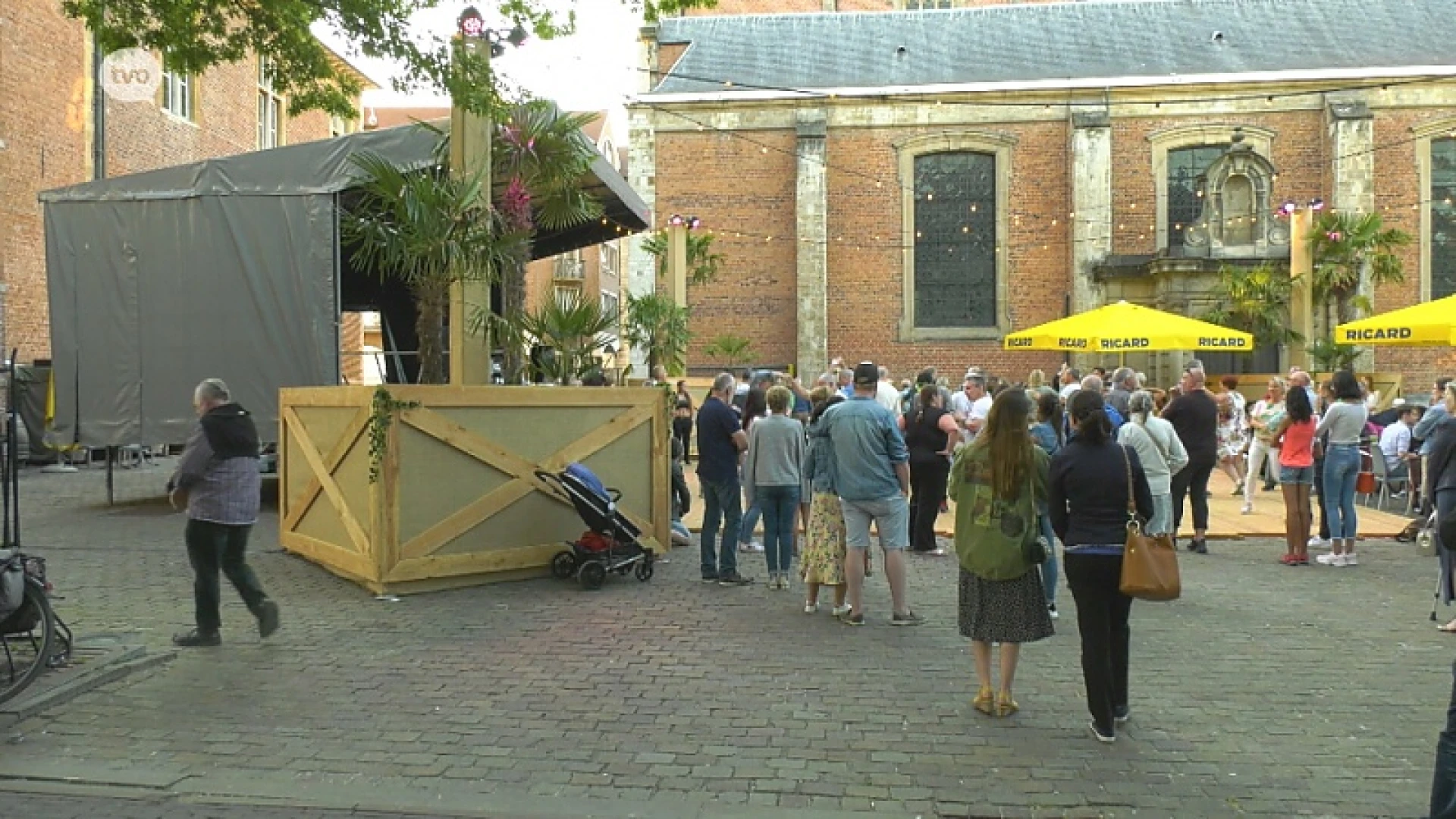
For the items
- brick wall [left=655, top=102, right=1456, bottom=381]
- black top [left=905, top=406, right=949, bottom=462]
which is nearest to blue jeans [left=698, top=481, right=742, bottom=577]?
black top [left=905, top=406, right=949, bottom=462]

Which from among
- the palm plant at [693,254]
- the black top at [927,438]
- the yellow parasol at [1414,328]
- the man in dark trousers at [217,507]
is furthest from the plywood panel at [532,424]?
the palm plant at [693,254]

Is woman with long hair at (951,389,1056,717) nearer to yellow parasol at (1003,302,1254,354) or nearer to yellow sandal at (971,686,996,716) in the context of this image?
yellow sandal at (971,686,996,716)

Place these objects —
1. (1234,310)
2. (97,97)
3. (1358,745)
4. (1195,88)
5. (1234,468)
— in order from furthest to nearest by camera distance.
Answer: (1195,88)
(1234,310)
(97,97)
(1234,468)
(1358,745)

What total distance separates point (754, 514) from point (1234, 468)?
8.42 m

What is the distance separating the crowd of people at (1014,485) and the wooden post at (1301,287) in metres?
6.59

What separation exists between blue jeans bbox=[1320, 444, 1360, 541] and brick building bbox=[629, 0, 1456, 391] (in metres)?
18.2

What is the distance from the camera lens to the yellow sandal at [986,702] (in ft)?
18.4

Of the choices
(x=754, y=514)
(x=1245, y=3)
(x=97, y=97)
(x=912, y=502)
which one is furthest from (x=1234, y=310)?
(x=97, y=97)

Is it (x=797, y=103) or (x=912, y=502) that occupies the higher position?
(x=797, y=103)

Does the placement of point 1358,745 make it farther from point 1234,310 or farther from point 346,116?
point 1234,310

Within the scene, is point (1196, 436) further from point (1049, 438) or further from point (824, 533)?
point (824, 533)

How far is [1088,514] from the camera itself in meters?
5.30

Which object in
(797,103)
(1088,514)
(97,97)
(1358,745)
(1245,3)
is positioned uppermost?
(1245,3)

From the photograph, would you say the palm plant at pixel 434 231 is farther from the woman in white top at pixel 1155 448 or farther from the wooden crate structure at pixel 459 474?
the woman in white top at pixel 1155 448
